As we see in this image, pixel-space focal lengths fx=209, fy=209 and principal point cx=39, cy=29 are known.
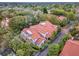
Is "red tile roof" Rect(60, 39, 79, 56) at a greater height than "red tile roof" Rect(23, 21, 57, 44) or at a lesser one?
lesser

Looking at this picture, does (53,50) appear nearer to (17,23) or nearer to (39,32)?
(39,32)

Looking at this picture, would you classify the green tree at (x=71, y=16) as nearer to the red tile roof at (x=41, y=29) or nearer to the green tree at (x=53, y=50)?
the red tile roof at (x=41, y=29)

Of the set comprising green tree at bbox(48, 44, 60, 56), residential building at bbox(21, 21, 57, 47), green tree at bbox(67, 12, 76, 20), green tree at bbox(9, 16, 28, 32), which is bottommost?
green tree at bbox(48, 44, 60, 56)

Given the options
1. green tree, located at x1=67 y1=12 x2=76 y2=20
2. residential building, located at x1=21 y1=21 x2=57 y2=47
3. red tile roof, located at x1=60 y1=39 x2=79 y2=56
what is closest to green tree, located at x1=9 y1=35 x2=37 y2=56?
residential building, located at x1=21 y1=21 x2=57 y2=47

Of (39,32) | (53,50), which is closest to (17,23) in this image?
(39,32)

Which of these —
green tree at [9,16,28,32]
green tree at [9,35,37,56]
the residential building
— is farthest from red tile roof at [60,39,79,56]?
green tree at [9,16,28,32]

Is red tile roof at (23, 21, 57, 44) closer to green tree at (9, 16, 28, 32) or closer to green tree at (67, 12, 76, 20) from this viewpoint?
green tree at (9, 16, 28, 32)
